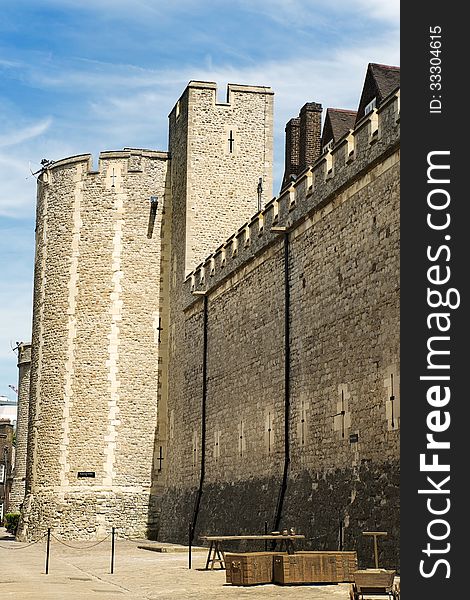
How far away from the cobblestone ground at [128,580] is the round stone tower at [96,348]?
618cm

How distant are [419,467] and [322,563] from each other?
22.8 feet

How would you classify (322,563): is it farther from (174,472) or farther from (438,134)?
(174,472)

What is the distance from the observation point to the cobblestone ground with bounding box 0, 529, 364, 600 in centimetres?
1332

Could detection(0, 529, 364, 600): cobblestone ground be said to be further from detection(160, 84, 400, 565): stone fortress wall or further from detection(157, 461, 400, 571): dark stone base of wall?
detection(160, 84, 400, 565): stone fortress wall

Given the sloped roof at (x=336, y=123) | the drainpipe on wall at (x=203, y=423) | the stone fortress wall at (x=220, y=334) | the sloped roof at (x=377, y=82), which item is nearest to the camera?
the stone fortress wall at (x=220, y=334)

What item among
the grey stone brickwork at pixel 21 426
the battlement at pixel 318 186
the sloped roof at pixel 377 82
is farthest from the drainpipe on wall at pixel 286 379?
the grey stone brickwork at pixel 21 426

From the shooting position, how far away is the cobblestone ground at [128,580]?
13320 millimetres

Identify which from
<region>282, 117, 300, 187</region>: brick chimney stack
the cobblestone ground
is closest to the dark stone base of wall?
the cobblestone ground

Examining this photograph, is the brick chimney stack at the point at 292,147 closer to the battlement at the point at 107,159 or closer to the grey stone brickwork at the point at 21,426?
the battlement at the point at 107,159

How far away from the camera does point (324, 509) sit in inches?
676

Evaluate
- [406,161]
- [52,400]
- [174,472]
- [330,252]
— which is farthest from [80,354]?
[406,161]

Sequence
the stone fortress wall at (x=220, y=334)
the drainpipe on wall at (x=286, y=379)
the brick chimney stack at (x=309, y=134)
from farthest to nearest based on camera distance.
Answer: the brick chimney stack at (x=309, y=134), the drainpipe on wall at (x=286, y=379), the stone fortress wall at (x=220, y=334)

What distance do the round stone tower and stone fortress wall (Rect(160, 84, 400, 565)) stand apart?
10.7ft

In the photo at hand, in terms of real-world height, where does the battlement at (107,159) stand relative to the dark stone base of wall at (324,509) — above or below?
above
